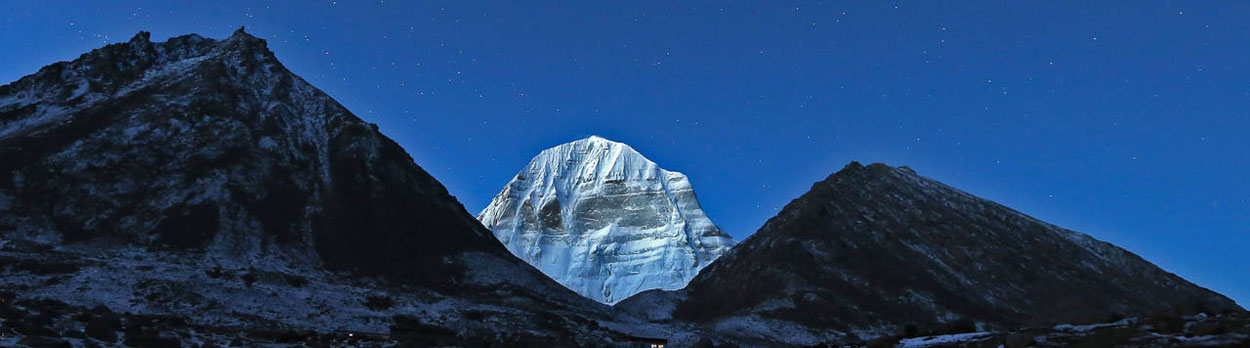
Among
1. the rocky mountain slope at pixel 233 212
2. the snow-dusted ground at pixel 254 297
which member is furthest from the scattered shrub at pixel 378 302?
the rocky mountain slope at pixel 233 212

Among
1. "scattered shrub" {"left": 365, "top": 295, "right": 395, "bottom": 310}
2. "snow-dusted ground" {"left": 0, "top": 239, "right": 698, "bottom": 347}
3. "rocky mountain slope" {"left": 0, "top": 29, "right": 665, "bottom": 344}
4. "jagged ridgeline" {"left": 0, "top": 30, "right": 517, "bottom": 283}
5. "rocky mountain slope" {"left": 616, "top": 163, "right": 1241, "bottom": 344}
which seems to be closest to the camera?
"snow-dusted ground" {"left": 0, "top": 239, "right": 698, "bottom": 347}

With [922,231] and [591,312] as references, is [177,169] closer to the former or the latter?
[591,312]

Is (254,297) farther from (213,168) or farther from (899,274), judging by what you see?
(899,274)

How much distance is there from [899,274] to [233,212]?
10462 cm

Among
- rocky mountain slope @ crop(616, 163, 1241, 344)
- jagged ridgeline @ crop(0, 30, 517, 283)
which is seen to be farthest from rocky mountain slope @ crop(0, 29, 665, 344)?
rocky mountain slope @ crop(616, 163, 1241, 344)

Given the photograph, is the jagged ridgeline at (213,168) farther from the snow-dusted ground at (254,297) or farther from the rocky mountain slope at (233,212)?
the snow-dusted ground at (254,297)

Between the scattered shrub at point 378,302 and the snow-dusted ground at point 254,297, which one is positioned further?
the scattered shrub at point 378,302

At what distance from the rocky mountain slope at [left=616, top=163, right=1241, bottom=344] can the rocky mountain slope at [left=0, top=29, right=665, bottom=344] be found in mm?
26544

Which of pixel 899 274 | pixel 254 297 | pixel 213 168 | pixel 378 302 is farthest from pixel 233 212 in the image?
pixel 899 274

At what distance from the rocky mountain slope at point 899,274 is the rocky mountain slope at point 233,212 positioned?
26544 millimetres

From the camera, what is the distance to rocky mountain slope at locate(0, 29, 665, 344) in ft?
253

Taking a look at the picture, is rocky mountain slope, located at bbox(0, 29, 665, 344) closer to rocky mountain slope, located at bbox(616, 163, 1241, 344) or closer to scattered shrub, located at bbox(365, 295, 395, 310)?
scattered shrub, located at bbox(365, 295, 395, 310)

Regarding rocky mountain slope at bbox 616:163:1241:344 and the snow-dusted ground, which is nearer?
the snow-dusted ground

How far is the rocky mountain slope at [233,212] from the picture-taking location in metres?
77.2
